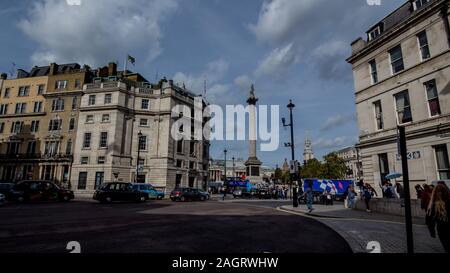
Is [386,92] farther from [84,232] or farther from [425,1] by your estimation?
[84,232]

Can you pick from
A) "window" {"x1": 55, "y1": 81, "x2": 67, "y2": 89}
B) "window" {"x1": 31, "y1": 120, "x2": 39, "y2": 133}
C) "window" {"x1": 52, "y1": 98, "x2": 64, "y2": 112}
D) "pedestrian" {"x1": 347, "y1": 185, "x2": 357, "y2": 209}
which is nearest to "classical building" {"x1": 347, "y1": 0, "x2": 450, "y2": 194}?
"pedestrian" {"x1": 347, "y1": 185, "x2": 357, "y2": 209}

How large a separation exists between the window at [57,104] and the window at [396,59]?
43972 mm

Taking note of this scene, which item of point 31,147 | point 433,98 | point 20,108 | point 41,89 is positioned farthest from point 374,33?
point 20,108

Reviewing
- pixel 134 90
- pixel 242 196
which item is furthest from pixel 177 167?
pixel 134 90

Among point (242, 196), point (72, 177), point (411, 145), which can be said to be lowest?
point (242, 196)

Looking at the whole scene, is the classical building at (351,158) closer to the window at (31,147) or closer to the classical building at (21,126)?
the classical building at (21,126)

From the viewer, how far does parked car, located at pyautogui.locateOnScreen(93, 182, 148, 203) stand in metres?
19.0

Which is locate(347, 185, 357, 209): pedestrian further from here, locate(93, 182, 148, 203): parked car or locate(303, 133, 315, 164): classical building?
locate(303, 133, 315, 164): classical building

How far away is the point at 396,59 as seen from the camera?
16.7 m

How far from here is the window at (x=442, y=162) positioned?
1344 centimetres

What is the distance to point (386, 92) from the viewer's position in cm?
1702

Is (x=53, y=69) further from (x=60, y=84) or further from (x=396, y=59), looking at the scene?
(x=396, y=59)

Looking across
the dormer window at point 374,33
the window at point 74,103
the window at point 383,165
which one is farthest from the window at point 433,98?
the window at point 74,103
